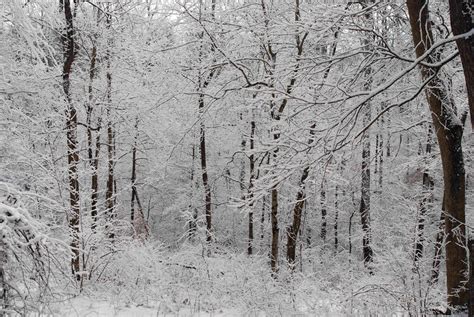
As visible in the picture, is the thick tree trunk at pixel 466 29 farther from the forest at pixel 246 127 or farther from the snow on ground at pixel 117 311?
the snow on ground at pixel 117 311

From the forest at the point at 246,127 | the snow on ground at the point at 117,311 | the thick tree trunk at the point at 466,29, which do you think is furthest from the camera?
the snow on ground at the point at 117,311

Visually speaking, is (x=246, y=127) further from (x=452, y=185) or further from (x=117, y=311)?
(x=117, y=311)

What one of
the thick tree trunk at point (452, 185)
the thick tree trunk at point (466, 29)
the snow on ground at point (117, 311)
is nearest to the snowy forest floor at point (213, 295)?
the snow on ground at point (117, 311)

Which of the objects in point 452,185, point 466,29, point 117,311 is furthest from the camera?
point 452,185

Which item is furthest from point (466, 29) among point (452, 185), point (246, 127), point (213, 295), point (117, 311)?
point (246, 127)

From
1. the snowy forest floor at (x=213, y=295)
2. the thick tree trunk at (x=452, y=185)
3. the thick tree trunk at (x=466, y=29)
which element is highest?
the thick tree trunk at (x=466, y=29)

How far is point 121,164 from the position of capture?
2289 centimetres

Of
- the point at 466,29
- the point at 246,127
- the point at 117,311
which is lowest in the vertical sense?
the point at 117,311

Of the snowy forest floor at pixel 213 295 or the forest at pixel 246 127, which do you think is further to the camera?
the snowy forest floor at pixel 213 295

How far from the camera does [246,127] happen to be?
50.6ft

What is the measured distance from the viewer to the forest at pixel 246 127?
407 cm

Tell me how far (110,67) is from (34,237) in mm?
12356

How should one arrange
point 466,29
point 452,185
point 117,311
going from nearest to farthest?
point 466,29, point 117,311, point 452,185

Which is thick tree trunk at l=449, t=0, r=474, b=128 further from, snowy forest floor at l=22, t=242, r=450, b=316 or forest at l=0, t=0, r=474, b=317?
snowy forest floor at l=22, t=242, r=450, b=316
